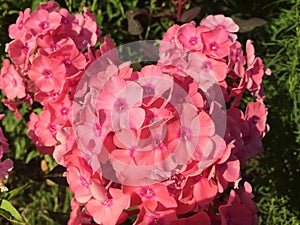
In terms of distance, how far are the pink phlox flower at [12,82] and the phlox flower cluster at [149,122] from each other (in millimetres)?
40

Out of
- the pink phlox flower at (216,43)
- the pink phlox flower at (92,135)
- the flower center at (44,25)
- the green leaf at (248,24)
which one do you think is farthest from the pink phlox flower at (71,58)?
the green leaf at (248,24)

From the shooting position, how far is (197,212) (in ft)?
4.67

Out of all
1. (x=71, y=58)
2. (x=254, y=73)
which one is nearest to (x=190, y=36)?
(x=254, y=73)

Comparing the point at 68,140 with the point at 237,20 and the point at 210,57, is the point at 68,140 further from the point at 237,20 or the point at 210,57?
the point at 237,20

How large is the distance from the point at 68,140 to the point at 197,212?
346mm

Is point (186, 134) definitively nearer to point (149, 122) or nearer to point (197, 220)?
point (149, 122)

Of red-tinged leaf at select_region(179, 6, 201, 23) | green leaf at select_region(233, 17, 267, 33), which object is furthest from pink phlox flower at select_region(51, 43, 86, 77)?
green leaf at select_region(233, 17, 267, 33)

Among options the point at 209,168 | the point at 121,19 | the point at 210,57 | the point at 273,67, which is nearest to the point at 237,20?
the point at 273,67

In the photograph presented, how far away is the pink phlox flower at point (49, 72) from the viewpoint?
1.60m

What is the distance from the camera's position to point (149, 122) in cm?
132

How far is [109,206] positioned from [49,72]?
0.40 meters

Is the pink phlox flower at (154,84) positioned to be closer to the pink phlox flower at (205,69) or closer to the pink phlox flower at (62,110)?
the pink phlox flower at (205,69)

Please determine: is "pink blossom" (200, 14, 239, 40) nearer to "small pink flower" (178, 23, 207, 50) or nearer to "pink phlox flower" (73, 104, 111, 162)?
"small pink flower" (178, 23, 207, 50)

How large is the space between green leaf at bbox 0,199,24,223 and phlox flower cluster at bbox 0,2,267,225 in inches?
7.7
